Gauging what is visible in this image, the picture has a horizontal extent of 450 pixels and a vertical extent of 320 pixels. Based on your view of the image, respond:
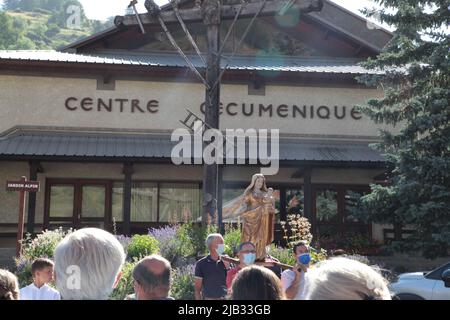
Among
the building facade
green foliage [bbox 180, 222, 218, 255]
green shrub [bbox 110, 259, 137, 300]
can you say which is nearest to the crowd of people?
green shrub [bbox 110, 259, 137, 300]

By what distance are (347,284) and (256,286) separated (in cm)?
53

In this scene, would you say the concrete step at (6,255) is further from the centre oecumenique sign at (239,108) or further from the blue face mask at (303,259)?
the blue face mask at (303,259)

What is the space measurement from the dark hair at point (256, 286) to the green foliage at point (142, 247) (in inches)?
340

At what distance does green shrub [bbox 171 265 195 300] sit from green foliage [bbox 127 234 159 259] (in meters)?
2.06

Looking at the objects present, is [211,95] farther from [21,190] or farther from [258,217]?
[21,190]

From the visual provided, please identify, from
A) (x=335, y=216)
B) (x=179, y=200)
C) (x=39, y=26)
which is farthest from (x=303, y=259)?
(x=39, y=26)

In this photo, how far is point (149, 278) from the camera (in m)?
3.06

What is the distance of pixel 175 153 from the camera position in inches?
678

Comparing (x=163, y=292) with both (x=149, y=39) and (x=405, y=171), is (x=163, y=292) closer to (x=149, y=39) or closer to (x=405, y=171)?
(x=405, y=171)

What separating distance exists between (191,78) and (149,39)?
116 inches

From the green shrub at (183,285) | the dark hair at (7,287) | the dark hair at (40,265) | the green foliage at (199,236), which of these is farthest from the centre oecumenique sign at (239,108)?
the dark hair at (7,287)

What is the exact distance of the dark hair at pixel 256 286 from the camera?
2.79m
